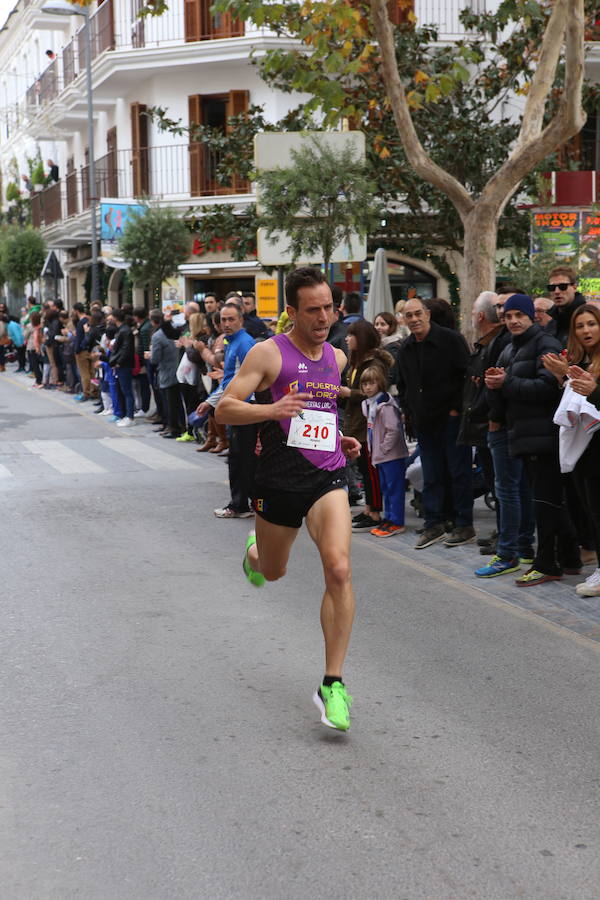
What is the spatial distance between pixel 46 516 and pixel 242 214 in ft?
58.0

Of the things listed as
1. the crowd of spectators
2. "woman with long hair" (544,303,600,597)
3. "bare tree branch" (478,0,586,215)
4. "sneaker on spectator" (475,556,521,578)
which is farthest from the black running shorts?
"bare tree branch" (478,0,586,215)

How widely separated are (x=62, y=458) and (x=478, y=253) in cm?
582

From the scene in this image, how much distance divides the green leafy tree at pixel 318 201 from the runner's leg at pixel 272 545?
9.71 m

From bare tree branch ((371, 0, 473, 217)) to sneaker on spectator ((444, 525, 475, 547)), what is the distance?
4661mm

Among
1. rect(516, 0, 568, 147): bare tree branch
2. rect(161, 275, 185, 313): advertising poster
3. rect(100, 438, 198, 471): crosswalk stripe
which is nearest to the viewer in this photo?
rect(516, 0, 568, 147): bare tree branch

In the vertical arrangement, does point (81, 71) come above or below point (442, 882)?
above

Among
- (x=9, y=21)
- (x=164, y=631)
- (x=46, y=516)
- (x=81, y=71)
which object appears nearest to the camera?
(x=164, y=631)

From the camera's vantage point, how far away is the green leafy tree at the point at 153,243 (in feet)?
82.3

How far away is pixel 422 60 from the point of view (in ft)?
77.5

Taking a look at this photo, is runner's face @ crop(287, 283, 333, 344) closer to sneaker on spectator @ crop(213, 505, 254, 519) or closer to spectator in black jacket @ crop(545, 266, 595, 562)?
spectator in black jacket @ crop(545, 266, 595, 562)

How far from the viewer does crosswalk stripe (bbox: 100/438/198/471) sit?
46.6 feet

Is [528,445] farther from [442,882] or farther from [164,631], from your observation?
[442,882]

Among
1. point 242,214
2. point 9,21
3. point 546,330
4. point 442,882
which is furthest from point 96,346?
point 9,21

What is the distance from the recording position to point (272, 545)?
5.59 meters
